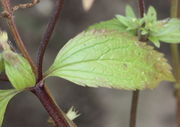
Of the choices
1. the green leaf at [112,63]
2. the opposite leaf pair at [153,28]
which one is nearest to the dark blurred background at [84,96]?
the opposite leaf pair at [153,28]

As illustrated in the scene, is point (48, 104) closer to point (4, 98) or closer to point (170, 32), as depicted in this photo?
point (4, 98)

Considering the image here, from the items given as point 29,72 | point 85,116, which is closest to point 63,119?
point 29,72

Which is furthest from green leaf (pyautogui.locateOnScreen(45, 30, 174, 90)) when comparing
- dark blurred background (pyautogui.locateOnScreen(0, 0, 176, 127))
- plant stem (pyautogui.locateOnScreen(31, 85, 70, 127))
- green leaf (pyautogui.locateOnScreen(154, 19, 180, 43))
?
dark blurred background (pyautogui.locateOnScreen(0, 0, 176, 127))

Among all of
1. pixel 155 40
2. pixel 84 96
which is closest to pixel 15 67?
pixel 155 40

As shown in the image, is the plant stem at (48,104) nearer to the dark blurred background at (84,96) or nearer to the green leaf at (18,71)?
the green leaf at (18,71)

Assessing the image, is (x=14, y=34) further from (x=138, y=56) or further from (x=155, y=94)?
(x=155, y=94)
